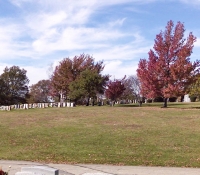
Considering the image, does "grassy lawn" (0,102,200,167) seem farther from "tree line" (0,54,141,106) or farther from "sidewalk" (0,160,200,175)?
"tree line" (0,54,141,106)

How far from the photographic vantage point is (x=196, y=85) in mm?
33156

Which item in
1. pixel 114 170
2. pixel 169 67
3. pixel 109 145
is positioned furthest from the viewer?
pixel 169 67

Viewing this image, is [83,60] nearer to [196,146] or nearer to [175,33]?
[175,33]

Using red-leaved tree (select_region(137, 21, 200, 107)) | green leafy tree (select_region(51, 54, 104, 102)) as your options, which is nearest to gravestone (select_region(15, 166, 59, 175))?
red-leaved tree (select_region(137, 21, 200, 107))

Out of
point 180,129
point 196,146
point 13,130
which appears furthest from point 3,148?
point 180,129

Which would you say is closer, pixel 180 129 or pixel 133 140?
pixel 133 140

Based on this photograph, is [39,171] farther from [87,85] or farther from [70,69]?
[70,69]

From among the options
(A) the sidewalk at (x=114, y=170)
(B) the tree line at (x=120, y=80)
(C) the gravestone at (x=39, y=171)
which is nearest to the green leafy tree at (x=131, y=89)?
(B) the tree line at (x=120, y=80)

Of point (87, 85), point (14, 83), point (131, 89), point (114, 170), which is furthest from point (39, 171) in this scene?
point (14, 83)

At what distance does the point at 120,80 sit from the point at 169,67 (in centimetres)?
2374

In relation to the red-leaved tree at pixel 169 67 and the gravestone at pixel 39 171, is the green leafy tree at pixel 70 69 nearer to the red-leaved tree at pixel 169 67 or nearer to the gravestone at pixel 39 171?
the red-leaved tree at pixel 169 67

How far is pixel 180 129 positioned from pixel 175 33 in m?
18.9

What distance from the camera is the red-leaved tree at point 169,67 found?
33.0 meters

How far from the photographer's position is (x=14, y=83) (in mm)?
72750
